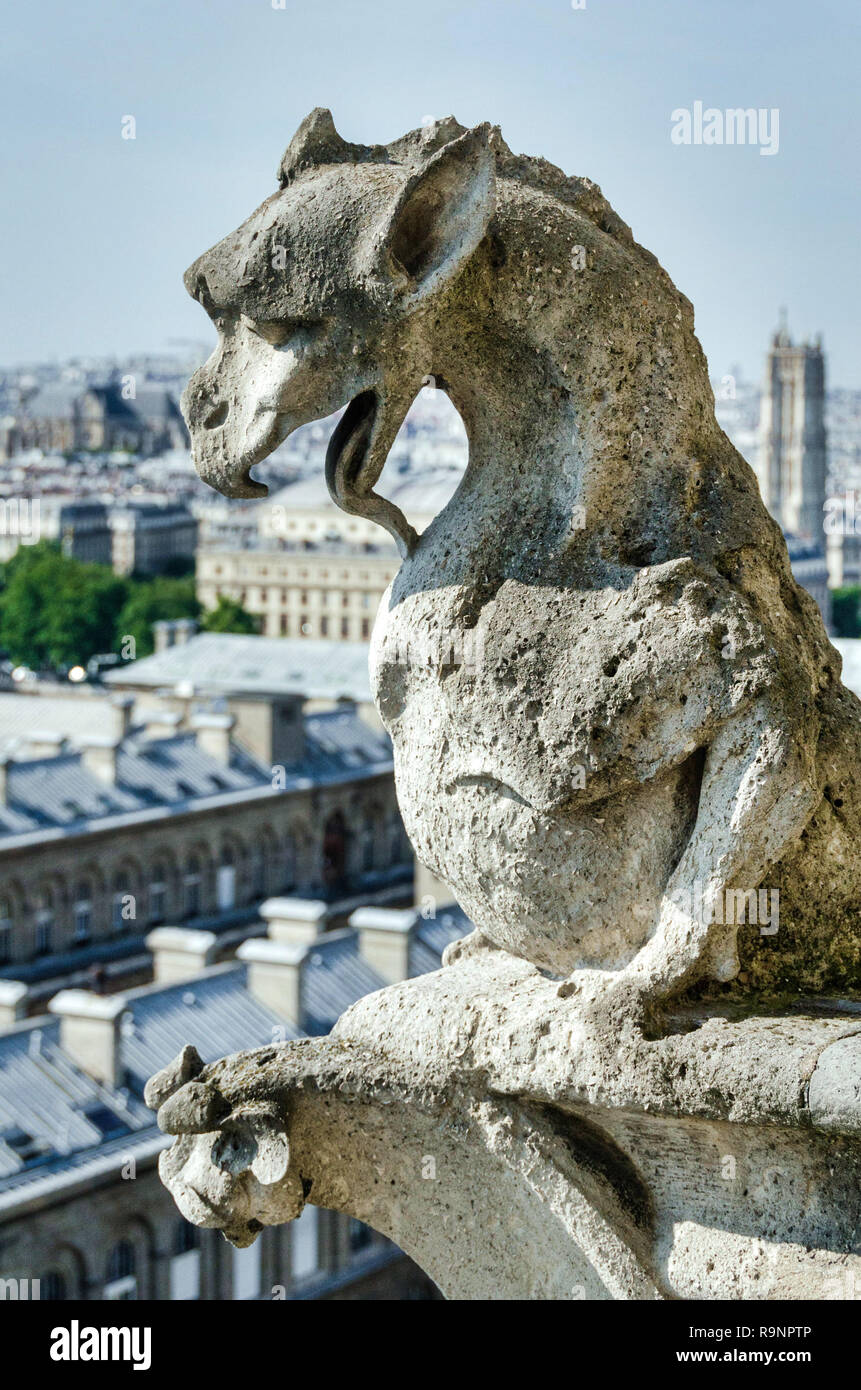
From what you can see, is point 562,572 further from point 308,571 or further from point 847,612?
point 847,612

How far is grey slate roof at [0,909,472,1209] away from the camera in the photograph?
110 ft

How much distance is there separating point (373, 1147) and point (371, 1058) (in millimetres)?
258

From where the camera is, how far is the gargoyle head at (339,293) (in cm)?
657

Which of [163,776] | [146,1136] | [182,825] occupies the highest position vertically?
[163,776]

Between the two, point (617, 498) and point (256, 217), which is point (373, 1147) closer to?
point (617, 498)

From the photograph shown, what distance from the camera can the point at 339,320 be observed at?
6.68 meters

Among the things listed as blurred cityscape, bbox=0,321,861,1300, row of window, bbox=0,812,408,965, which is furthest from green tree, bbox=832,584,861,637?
row of window, bbox=0,812,408,965

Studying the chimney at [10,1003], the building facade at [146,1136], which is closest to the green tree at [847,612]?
the building facade at [146,1136]

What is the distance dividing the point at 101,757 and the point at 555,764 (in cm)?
5178

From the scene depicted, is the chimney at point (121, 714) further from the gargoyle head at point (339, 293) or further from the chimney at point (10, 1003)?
the gargoyle head at point (339, 293)

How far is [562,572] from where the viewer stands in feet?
22.0

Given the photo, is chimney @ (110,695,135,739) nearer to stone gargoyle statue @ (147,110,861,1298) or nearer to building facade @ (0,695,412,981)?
building facade @ (0,695,412,981)

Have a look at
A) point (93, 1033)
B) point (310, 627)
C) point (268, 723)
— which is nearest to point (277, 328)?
point (93, 1033)
